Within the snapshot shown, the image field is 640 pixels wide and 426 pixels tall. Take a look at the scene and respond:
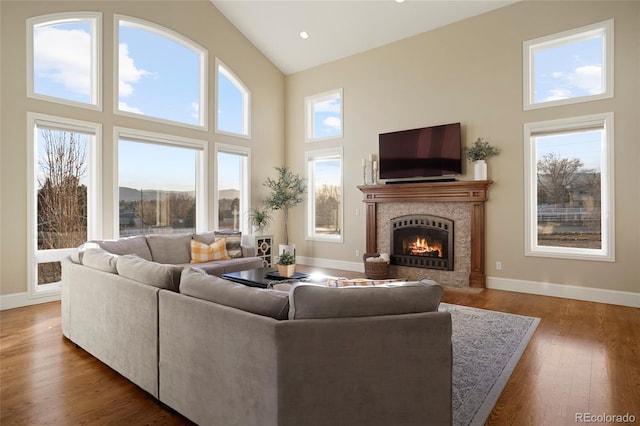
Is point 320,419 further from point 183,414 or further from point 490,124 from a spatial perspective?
point 490,124

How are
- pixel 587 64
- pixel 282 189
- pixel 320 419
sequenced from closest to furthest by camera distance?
1. pixel 320 419
2. pixel 587 64
3. pixel 282 189

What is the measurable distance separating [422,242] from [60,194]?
552cm

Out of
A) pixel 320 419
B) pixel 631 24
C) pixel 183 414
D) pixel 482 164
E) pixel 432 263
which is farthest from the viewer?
pixel 432 263

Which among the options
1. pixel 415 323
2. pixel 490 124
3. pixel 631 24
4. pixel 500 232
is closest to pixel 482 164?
pixel 490 124

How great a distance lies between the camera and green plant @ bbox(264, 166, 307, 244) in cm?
743

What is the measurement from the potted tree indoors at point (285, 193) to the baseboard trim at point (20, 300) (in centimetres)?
383

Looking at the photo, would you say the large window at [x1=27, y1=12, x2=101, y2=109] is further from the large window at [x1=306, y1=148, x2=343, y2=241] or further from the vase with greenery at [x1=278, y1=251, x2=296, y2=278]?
the large window at [x1=306, y1=148, x2=343, y2=241]

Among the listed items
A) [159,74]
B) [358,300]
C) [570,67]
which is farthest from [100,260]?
[570,67]

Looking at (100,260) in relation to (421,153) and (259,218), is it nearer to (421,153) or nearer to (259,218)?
(259,218)

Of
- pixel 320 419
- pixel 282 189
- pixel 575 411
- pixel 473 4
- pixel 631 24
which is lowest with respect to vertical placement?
pixel 575 411

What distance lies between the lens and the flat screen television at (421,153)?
5722 millimetres

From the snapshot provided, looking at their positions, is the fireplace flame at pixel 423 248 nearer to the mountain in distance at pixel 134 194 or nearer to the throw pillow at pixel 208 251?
the throw pillow at pixel 208 251

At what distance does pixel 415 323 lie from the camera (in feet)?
5.60

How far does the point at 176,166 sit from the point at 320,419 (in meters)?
5.55
